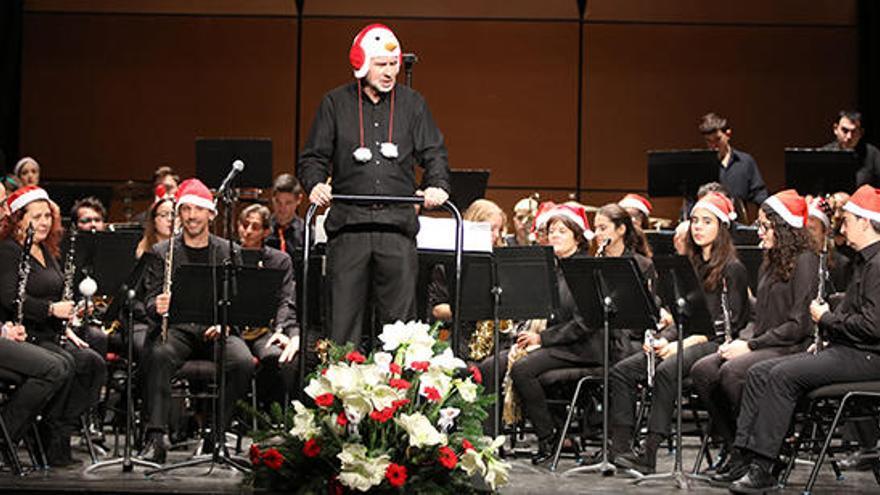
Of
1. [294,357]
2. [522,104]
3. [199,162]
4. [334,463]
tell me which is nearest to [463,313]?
[294,357]

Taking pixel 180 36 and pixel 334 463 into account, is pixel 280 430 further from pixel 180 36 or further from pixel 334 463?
pixel 180 36

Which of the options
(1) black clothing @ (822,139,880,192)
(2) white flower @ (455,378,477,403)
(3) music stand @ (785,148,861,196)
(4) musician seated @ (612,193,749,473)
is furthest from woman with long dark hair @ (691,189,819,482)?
(1) black clothing @ (822,139,880,192)

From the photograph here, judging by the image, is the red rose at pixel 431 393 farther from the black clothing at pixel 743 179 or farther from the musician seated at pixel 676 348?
the black clothing at pixel 743 179

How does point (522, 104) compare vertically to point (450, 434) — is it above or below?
above

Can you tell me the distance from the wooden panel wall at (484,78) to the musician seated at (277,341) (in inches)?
179

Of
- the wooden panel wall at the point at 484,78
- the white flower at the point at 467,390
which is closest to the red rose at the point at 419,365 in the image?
the white flower at the point at 467,390

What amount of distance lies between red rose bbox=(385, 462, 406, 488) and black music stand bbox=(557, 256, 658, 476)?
2027mm

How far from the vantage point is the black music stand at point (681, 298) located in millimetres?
6422

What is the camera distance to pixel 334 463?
5.10 m

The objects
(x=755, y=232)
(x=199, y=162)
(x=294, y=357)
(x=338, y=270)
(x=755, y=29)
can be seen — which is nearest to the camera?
(x=338, y=270)

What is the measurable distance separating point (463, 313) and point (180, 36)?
626 cm

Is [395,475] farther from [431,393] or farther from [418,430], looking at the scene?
[431,393]

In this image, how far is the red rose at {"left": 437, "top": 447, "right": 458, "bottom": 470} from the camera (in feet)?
16.5

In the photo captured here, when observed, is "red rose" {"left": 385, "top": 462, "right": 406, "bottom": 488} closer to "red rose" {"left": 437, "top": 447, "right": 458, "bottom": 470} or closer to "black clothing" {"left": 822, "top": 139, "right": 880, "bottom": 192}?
"red rose" {"left": 437, "top": 447, "right": 458, "bottom": 470}
